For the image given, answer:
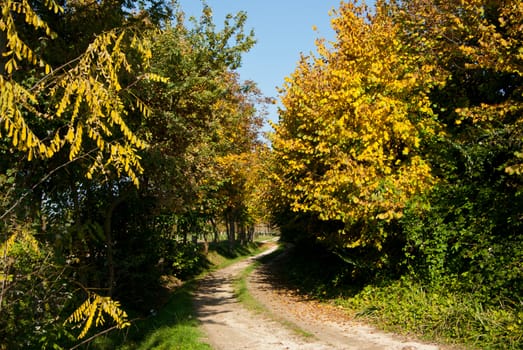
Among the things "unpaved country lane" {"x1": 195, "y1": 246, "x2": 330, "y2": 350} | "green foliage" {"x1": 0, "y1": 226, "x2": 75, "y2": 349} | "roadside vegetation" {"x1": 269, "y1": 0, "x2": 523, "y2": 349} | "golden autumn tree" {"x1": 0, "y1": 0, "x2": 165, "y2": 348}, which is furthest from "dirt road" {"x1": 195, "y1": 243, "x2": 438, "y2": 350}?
"golden autumn tree" {"x1": 0, "y1": 0, "x2": 165, "y2": 348}

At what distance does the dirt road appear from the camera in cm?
834

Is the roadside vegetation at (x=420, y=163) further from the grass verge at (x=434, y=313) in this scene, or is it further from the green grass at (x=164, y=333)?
the green grass at (x=164, y=333)

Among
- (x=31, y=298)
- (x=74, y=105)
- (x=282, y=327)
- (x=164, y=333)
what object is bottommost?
(x=282, y=327)

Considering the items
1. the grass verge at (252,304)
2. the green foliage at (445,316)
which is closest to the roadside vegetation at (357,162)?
the green foliage at (445,316)

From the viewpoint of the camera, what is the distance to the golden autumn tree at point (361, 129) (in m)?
10.0

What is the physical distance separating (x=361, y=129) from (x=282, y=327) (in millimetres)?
5174

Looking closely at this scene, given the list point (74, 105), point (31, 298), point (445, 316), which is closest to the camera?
point (74, 105)

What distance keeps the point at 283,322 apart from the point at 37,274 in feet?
23.8

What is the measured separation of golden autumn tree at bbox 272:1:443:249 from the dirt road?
219cm

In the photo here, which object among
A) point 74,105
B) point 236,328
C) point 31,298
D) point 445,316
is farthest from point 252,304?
point 74,105

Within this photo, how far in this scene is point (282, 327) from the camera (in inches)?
393

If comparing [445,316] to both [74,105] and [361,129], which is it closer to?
[361,129]

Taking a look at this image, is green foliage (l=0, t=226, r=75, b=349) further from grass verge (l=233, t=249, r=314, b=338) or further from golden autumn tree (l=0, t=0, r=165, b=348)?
grass verge (l=233, t=249, r=314, b=338)

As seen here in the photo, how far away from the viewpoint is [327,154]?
10.9 meters
